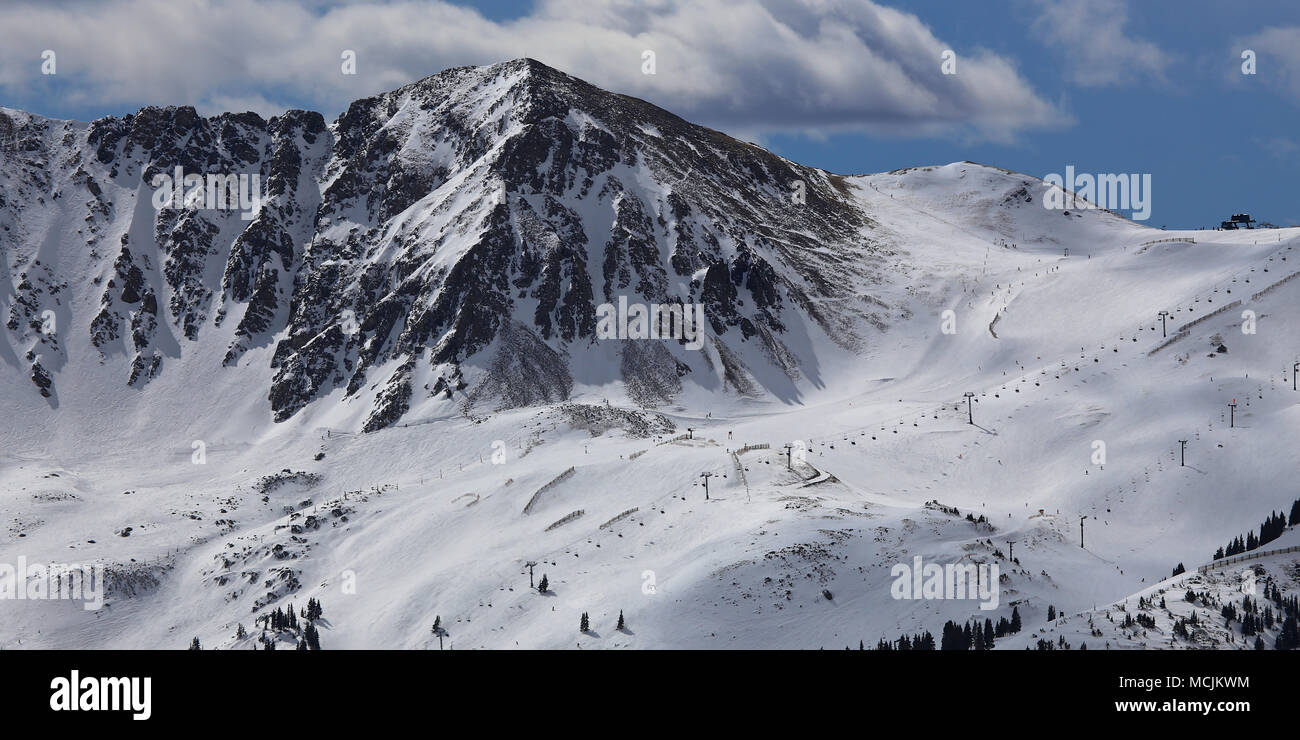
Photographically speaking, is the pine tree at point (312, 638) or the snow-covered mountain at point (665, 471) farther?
the pine tree at point (312, 638)

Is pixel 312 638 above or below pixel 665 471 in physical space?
below

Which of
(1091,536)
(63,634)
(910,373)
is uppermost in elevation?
(910,373)

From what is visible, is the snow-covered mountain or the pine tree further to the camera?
the pine tree

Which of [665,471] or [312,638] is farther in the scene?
[665,471]

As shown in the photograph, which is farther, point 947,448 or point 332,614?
point 947,448

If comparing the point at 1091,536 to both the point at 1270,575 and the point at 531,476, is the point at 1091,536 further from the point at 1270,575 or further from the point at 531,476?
the point at 531,476

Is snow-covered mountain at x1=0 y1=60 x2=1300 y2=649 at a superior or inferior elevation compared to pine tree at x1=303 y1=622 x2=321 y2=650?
superior

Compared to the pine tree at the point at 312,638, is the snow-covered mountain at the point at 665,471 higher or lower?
higher
